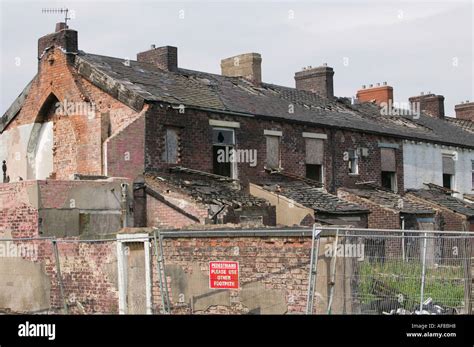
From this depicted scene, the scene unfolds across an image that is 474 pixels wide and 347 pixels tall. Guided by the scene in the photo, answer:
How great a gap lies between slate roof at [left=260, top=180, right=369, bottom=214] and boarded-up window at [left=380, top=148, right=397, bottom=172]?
5.54m

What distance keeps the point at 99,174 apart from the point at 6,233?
13.2 feet

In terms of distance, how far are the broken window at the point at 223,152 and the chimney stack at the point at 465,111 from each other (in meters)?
23.6

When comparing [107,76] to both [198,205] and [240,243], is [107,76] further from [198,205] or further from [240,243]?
[240,243]

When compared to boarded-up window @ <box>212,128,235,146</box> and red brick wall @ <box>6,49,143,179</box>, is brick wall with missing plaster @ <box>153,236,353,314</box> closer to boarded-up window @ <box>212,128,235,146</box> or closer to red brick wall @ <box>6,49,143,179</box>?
red brick wall @ <box>6,49,143,179</box>

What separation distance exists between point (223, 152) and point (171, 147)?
2.25 metres

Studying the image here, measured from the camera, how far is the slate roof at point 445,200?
3002 centimetres

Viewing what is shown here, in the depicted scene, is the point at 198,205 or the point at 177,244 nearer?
the point at 177,244

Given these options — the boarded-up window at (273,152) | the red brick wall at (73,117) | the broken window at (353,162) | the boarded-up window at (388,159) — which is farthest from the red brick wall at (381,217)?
the red brick wall at (73,117)

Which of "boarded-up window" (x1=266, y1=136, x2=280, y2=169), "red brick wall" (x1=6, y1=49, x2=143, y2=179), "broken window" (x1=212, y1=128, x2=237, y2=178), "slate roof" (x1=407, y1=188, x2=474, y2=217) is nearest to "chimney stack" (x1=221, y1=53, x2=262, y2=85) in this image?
"boarded-up window" (x1=266, y1=136, x2=280, y2=169)

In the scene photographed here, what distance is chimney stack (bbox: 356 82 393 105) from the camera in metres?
38.1

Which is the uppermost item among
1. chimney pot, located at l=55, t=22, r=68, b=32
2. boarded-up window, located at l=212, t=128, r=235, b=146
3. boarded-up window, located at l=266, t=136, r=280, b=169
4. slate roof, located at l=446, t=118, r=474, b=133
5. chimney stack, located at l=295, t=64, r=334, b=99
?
chimney pot, located at l=55, t=22, r=68, b=32

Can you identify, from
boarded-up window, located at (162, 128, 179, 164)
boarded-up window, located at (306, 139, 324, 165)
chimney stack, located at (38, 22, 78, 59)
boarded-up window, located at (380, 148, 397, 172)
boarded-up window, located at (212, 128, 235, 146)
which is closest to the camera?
boarded-up window, located at (162, 128, 179, 164)
